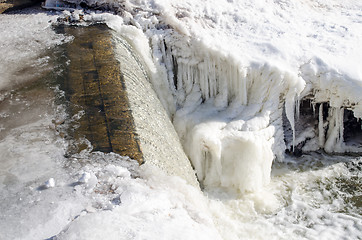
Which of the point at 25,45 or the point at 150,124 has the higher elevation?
the point at 25,45

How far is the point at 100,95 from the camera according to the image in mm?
3816

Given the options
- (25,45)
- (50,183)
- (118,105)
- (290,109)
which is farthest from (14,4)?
(290,109)

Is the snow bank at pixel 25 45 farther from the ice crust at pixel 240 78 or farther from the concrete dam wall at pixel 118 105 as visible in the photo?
the ice crust at pixel 240 78

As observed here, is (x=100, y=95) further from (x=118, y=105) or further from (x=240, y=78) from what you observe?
(x=240, y=78)

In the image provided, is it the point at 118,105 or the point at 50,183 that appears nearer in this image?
the point at 50,183

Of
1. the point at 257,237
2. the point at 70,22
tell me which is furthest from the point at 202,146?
the point at 70,22

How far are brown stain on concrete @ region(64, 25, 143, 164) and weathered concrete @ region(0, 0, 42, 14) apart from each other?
1.99m

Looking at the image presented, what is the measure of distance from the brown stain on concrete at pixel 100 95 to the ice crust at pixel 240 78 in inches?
31.5

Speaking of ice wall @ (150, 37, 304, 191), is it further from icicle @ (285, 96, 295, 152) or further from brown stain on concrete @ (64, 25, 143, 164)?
brown stain on concrete @ (64, 25, 143, 164)

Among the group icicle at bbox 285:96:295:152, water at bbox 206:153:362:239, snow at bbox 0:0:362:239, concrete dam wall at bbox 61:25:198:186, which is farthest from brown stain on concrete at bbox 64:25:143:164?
icicle at bbox 285:96:295:152

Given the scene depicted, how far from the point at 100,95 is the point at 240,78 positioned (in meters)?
2.13

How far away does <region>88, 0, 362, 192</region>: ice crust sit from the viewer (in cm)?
462

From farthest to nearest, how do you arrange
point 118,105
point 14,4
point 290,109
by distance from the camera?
point 14,4
point 290,109
point 118,105

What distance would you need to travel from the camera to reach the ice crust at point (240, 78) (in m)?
4.62
